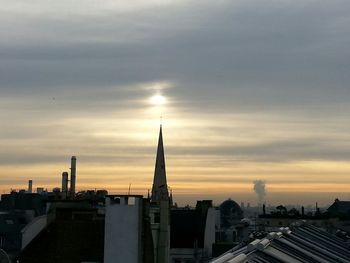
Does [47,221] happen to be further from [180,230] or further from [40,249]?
[180,230]

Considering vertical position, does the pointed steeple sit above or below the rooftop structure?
above

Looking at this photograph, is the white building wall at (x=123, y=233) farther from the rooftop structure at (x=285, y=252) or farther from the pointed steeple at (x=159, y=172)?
the pointed steeple at (x=159, y=172)

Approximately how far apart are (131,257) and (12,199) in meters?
83.5

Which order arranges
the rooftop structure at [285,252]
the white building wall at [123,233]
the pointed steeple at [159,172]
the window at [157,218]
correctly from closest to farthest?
the rooftop structure at [285,252], the white building wall at [123,233], the window at [157,218], the pointed steeple at [159,172]

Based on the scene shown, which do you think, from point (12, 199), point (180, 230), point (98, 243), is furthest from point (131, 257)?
point (12, 199)

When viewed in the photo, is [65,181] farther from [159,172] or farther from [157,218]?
[159,172]

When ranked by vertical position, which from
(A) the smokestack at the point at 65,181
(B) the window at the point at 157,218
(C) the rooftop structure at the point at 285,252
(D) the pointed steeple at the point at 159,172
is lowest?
(C) the rooftop structure at the point at 285,252

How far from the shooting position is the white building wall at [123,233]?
111 ft

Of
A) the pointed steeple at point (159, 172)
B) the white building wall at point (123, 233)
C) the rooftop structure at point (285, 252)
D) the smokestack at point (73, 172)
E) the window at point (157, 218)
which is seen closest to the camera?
the rooftop structure at point (285, 252)

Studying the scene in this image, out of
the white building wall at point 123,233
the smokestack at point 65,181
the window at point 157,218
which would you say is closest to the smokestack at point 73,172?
the smokestack at point 65,181

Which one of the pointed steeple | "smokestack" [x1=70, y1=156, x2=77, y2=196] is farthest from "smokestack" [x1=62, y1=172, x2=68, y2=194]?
the pointed steeple

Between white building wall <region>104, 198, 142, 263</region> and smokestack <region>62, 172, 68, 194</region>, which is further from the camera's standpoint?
smokestack <region>62, 172, 68, 194</region>

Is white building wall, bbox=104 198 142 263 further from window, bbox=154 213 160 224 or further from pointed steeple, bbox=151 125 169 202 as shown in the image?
pointed steeple, bbox=151 125 169 202

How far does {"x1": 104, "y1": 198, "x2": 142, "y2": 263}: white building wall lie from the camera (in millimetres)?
33906
